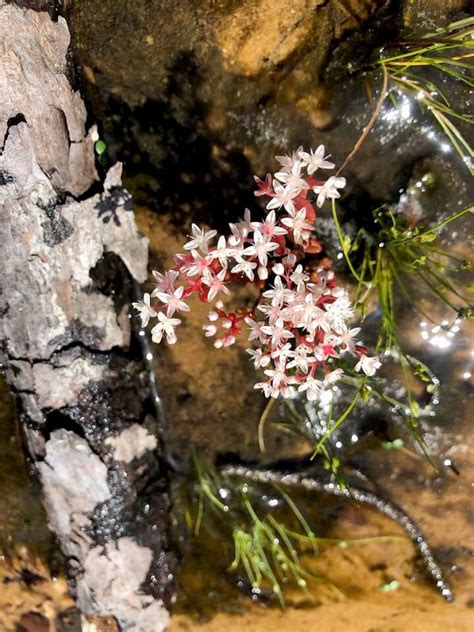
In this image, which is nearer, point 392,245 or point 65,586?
point 392,245

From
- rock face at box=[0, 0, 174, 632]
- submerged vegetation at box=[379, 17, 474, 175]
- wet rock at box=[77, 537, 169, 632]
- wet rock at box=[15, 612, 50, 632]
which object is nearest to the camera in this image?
rock face at box=[0, 0, 174, 632]

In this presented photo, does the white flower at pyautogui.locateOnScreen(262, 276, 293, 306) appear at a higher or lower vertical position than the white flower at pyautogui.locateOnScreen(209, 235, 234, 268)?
lower

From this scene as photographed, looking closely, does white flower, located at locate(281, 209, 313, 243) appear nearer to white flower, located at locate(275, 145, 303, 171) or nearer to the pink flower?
the pink flower

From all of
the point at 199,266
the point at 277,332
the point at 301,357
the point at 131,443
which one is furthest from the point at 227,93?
the point at 131,443

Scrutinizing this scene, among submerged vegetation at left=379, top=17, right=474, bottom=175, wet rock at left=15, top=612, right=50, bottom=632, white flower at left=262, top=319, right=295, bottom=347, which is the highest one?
submerged vegetation at left=379, top=17, right=474, bottom=175

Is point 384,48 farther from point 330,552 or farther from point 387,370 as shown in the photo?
point 330,552

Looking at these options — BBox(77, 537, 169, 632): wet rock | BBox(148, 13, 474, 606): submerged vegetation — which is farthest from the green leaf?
→ BBox(77, 537, 169, 632): wet rock

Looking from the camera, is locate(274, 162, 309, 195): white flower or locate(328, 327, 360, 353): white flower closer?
locate(274, 162, 309, 195): white flower

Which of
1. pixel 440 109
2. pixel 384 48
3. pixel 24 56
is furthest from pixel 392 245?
pixel 24 56
